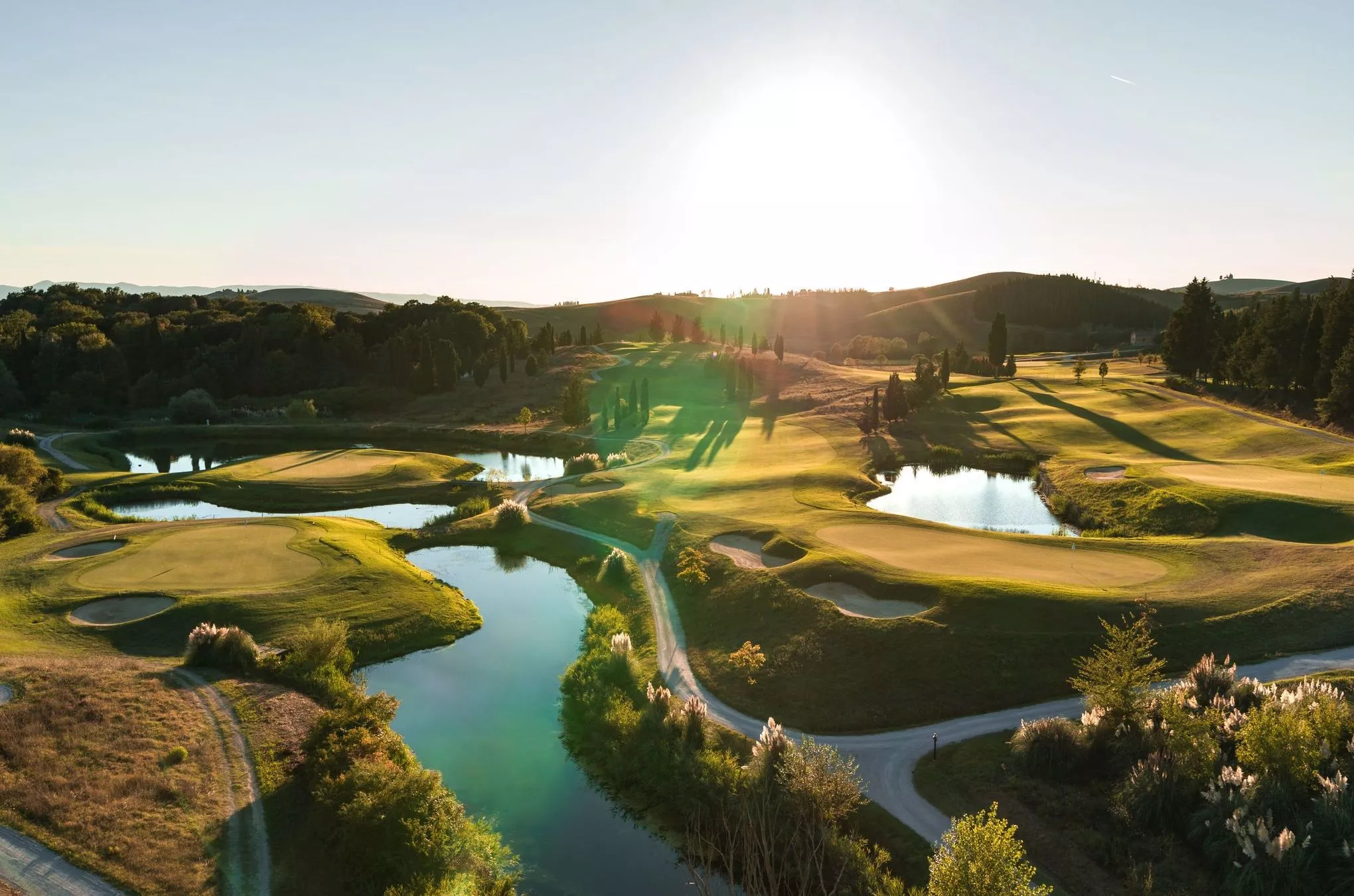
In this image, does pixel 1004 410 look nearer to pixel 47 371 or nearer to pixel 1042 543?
pixel 1042 543

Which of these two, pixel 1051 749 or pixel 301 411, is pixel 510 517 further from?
pixel 301 411

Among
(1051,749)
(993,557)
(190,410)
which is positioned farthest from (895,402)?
(190,410)

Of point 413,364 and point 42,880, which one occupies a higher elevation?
point 413,364

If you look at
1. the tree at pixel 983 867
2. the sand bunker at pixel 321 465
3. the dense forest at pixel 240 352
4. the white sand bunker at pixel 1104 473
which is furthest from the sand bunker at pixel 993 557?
the dense forest at pixel 240 352

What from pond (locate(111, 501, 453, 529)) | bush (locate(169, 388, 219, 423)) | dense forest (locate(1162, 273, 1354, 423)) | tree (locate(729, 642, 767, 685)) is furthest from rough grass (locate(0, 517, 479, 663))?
dense forest (locate(1162, 273, 1354, 423))

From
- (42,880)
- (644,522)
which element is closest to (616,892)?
(42,880)

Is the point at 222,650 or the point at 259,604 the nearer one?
the point at 222,650

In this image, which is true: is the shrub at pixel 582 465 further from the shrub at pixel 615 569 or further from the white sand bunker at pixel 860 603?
the white sand bunker at pixel 860 603
